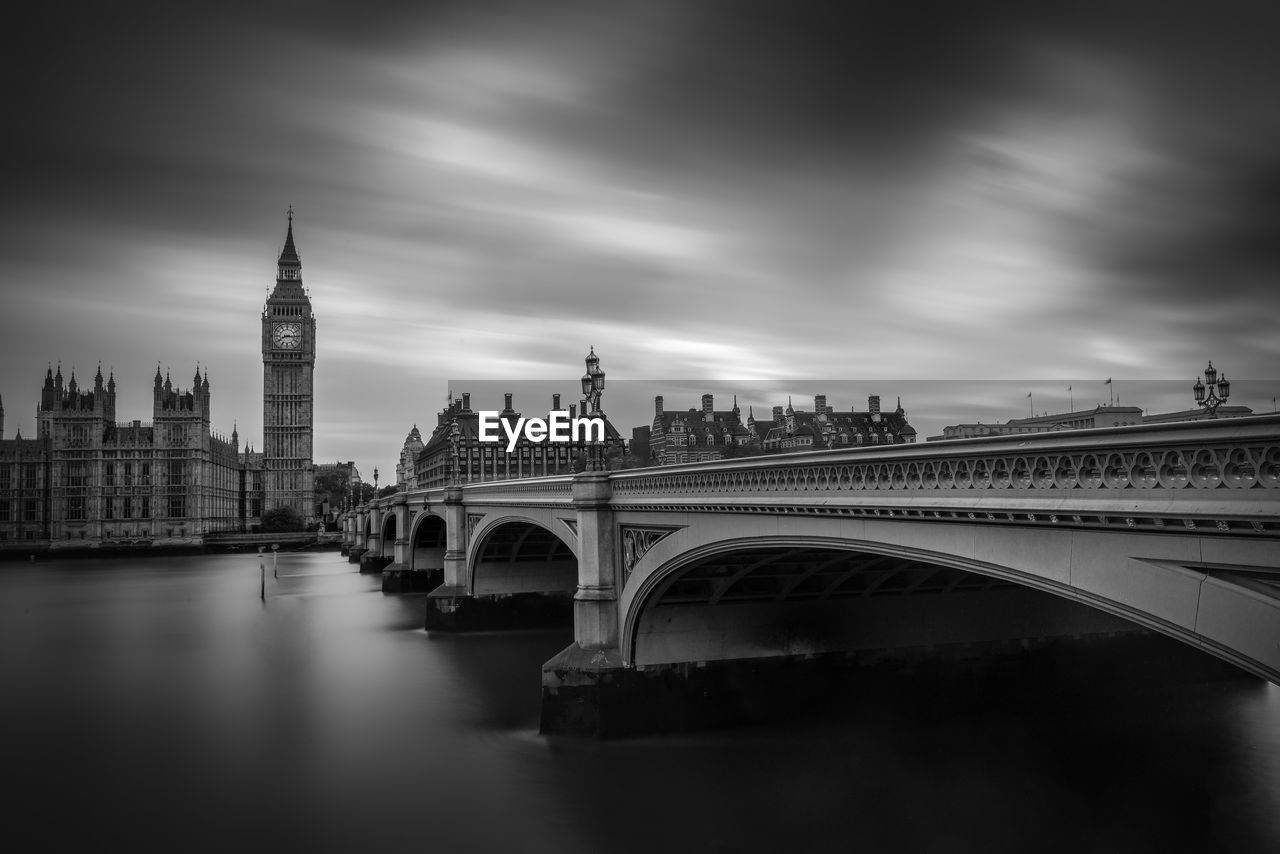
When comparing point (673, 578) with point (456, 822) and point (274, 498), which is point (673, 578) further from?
point (274, 498)

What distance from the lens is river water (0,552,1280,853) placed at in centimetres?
1884

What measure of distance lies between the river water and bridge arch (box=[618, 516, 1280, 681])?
2212 mm

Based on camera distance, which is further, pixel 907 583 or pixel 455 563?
pixel 455 563

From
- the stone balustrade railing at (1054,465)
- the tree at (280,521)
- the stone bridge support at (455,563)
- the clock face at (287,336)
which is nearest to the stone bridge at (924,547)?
the stone balustrade railing at (1054,465)

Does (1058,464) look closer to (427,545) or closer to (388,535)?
(427,545)

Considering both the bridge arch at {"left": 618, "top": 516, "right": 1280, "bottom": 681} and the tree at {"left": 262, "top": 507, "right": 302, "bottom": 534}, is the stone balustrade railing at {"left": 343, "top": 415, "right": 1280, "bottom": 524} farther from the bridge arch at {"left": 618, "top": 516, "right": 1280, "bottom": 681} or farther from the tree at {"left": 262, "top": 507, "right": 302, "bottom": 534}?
the tree at {"left": 262, "top": 507, "right": 302, "bottom": 534}

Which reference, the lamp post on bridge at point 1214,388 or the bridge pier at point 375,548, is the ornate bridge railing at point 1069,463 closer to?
the lamp post on bridge at point 1214,388

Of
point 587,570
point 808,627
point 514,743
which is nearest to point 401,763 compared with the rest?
point 514,743

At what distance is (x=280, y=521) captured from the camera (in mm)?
145250

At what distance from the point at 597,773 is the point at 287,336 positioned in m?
159

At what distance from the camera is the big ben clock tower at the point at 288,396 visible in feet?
529

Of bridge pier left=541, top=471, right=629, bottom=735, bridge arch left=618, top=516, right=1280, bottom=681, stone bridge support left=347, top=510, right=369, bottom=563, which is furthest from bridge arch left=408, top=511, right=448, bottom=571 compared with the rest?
bridge arch left=618, top=516, right=1280, bottom=681

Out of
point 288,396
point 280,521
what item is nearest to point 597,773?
point 280,521

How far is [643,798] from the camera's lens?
65.9 ft
